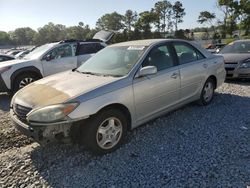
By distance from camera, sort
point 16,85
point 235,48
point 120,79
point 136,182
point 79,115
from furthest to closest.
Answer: point 235,48 < point 16,85 < point 120,79 < point 79,115 < point 136,182

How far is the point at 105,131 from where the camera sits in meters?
3.68

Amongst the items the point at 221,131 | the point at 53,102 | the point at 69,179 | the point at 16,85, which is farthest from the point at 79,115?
the point at 16,85

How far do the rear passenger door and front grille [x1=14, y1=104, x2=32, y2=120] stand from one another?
268 centimetres

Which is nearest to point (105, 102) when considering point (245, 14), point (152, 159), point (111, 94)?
point (111, 94)

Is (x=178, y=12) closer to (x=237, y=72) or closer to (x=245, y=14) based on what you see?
(x=245, y=14)

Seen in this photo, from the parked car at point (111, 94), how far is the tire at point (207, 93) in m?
0.21

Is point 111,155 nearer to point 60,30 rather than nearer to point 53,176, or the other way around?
point 53,176

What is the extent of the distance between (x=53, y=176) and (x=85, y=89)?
1.15 m

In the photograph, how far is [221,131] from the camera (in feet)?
14.4

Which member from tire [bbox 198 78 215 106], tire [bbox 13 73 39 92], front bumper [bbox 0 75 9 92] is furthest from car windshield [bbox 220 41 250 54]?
front bumper [bbox 0 75 9 92]

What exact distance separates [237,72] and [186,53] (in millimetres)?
3419

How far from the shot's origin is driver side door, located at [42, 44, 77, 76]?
8.00 m

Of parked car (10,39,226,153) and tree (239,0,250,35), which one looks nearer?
parked car (10,39,226,153)

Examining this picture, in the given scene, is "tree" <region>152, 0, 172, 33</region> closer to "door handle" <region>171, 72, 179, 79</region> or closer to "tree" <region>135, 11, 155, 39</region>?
"tree" <region>135, 11, 155, 39</region>
